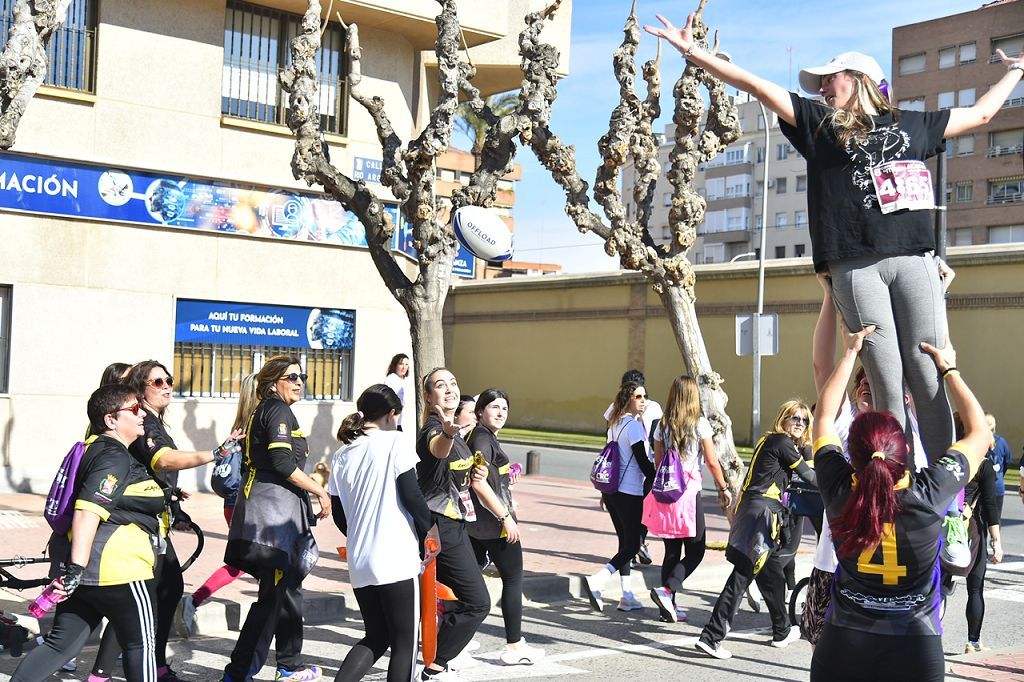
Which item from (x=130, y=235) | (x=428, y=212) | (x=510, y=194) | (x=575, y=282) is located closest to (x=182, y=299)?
(x=130, y=235)

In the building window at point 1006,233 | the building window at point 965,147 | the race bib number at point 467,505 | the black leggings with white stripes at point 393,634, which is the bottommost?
the black leggings with white stripes at point 393,634

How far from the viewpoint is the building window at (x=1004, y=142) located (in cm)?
5350

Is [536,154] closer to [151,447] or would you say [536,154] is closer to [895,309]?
[151,447]

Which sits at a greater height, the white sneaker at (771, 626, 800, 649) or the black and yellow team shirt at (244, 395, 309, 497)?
the black and yellow team shirt at (244, 395, 309, 497)

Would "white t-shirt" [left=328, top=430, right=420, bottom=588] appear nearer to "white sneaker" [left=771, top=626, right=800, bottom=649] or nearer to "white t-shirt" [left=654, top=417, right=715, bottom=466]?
"white sneaker" [left=771, top=626, right=800, bottom=649]

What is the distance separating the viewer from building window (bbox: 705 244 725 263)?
82656 mm

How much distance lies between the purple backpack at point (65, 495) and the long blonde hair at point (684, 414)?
5.03 m

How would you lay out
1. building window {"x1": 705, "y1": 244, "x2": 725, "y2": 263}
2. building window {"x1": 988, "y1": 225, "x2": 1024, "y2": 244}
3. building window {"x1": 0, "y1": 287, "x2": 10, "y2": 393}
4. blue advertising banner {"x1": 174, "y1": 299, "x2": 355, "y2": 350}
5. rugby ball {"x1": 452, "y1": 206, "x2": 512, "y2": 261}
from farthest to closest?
building window {"x1": 705, "y1": 244, "x2": 725, "y2": 263} < building window {"x1": 988, "y1": 225, "x2": 1024, "y2": 244} < blue advertising banner {"x1": 174, "y1": 299, "x2": 355, "y2": 350} < building window {"x1": 0, "y1": 287, "x2": 10, "y2": 393} < rugby ball {"x1": 452, "y1": 206, "x2": 512, "y2": 261}

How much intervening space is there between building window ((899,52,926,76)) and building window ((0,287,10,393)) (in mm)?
51278

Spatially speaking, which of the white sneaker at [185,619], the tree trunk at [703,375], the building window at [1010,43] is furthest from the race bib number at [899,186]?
the building window at [1010,43]

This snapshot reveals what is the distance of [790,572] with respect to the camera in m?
9.45

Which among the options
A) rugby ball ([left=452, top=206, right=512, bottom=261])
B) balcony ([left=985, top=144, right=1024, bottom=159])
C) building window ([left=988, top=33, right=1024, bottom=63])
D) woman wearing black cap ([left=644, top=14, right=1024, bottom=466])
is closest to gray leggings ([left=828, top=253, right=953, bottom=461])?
woman wearing black cap ([left=644, top=14, right=1024, bottom=466])

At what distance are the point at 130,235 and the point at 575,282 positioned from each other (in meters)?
23.7

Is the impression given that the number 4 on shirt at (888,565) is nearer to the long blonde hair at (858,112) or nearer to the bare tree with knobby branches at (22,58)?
the long blonde hair at (858,112)
